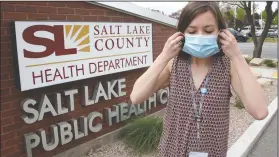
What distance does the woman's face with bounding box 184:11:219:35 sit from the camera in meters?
1.49

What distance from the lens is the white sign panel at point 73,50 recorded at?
3027 millimetres

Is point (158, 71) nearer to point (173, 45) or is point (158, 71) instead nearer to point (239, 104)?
point (173, 45)

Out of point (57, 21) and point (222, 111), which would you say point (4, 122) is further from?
point (222, 111)

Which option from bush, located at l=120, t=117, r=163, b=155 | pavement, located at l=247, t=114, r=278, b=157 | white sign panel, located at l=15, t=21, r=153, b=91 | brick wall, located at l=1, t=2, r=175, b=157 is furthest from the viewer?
pavement, located at l=247, t=114, r=278, b=157

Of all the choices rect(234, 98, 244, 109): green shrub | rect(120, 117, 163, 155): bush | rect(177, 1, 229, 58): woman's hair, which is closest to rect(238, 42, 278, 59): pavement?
rect(234, 98, 244, 109): green shrub

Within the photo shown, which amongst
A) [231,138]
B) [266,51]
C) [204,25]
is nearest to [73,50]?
[204,25]

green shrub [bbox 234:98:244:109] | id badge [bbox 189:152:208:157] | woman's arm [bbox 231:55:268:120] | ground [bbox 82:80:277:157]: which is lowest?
ground [bbox 82:80:277:157]

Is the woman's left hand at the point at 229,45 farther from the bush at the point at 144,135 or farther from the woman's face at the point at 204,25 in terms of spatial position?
the bush at the point at 144,135

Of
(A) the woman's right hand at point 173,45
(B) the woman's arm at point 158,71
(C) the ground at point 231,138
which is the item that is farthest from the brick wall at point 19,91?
(A) the woman's right hand at point 173,45

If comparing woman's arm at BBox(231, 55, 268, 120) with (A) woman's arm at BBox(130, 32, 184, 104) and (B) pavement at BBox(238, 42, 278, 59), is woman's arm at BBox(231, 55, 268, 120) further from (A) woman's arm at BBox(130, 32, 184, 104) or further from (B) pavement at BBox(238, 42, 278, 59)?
(B) pavement at BBox(238, 42, 278, 59)

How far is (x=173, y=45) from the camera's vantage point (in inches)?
60.6

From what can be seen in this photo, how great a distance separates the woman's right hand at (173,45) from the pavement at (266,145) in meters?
3.00

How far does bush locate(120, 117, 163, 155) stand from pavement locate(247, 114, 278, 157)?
1.28 metres

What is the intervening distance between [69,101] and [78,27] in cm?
87
